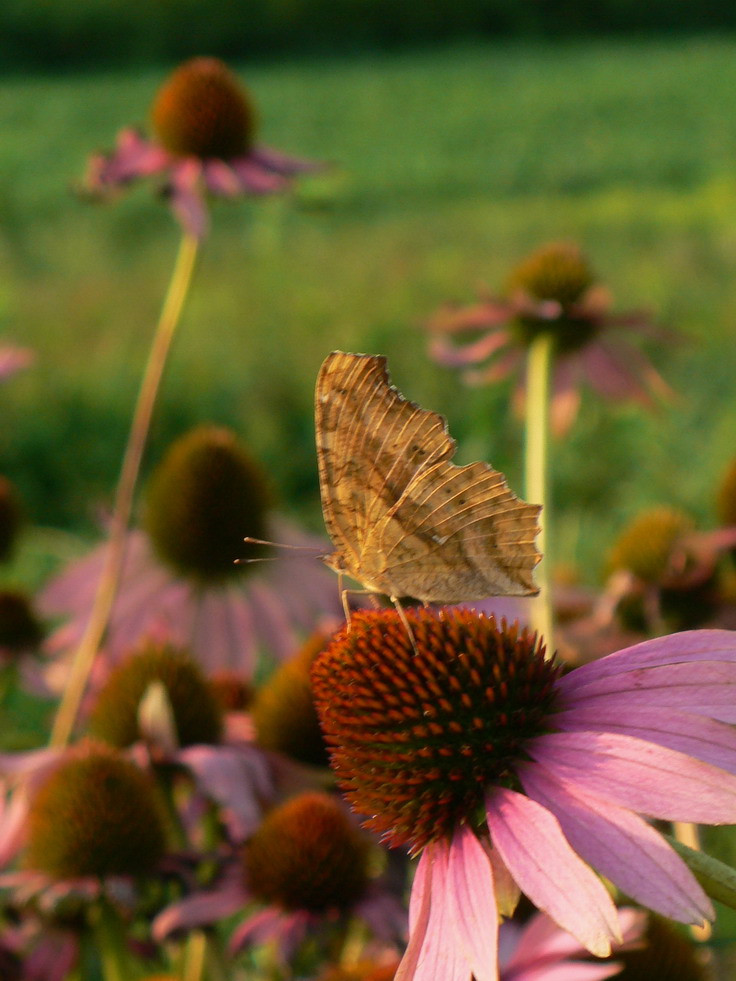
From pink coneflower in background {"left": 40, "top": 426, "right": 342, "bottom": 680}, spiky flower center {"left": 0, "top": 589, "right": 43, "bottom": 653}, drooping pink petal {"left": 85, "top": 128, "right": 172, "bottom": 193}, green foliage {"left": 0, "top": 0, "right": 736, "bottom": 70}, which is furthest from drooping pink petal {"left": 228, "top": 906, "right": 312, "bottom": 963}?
green foliage {"left": 0, "top": 0, "right": 736, "bottom": 70}

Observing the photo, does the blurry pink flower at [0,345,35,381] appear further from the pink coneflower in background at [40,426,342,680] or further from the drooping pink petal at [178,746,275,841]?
the drooping pink petal at [178,746,275,841]

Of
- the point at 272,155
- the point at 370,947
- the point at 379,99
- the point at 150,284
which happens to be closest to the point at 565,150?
the point at 379,99

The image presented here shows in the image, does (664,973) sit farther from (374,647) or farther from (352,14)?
(352,14)

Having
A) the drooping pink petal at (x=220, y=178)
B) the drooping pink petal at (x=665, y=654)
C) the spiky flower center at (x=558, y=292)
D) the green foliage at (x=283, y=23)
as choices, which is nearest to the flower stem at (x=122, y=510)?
the drooping pink petal at (x=220, y=178)

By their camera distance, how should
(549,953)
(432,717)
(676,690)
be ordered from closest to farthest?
1. (676,690)
2. (432,717)
3. (549,953)

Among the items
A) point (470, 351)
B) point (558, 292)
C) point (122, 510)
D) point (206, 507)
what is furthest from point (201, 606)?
point (558, 292)

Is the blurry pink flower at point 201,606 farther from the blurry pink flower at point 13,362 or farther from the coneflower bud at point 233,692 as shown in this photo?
the blurry pink flower at point 13,362

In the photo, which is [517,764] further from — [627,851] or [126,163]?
[126,163]
